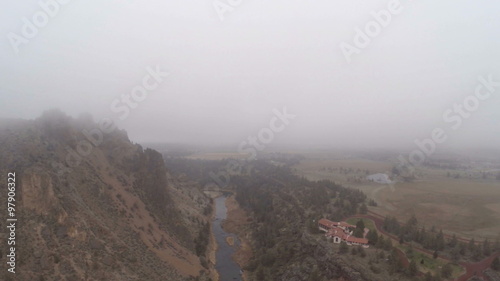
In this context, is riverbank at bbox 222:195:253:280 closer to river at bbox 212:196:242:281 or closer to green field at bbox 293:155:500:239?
river at bbox 212:196:242:281

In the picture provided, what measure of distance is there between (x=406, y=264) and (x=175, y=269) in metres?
31.8

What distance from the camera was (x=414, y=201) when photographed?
78.2 meters

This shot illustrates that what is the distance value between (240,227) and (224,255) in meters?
18.1

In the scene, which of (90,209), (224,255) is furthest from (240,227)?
(90,209)

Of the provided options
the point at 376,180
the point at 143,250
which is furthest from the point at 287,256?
the point at 376,180

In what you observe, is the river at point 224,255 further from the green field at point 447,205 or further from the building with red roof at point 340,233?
the green field at point 447,205

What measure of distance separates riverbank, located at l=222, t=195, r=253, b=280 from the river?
112cm

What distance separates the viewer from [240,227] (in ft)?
257

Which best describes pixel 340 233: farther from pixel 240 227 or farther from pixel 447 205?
pixel 447 205

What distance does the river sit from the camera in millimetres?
51562

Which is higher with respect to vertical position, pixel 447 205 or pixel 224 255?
pixel 447 205

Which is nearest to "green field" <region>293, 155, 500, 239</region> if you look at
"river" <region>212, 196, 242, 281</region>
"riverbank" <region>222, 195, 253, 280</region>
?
"riverbank" <region>222, 195, 253, 280</region>

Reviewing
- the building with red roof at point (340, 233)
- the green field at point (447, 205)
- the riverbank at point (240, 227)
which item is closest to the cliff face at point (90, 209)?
the riverbank at point (240, 227)

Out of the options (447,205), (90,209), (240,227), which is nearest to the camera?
(90,209)
